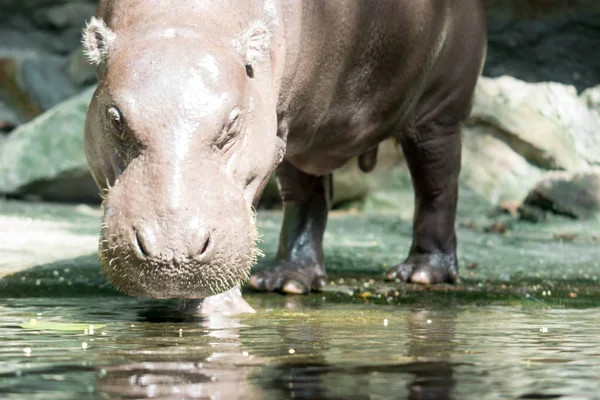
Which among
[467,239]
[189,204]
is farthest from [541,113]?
[189,204]

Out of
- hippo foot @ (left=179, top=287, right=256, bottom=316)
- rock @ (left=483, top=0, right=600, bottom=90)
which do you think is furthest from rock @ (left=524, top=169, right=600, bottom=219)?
hippo foot @ (left=179, top=287, right=256, bottom=316)

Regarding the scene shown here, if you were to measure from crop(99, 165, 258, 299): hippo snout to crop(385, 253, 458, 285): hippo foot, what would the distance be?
263 cm

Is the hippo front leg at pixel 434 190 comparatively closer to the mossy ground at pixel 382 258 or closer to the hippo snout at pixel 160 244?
the mossy ground at pixel 382 258

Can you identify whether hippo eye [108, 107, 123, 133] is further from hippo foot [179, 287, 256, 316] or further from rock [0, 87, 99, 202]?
rock [0, 87, 99, 202]

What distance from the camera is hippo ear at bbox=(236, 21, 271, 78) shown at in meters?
4.31

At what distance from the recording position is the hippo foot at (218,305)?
457cm

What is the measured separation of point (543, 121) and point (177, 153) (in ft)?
28.4

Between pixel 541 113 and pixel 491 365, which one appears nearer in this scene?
pixel 491 365

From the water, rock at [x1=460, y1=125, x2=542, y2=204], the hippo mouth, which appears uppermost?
rock at [x1=460, y1=125, x2=542, y2=204]

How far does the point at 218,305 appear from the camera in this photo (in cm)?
458

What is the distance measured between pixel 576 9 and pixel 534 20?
0.46m

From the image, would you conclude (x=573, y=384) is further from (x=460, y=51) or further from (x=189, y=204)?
(x=460, y=51)

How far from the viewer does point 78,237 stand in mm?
7676

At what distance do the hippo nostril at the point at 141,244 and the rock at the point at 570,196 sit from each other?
726 cm
